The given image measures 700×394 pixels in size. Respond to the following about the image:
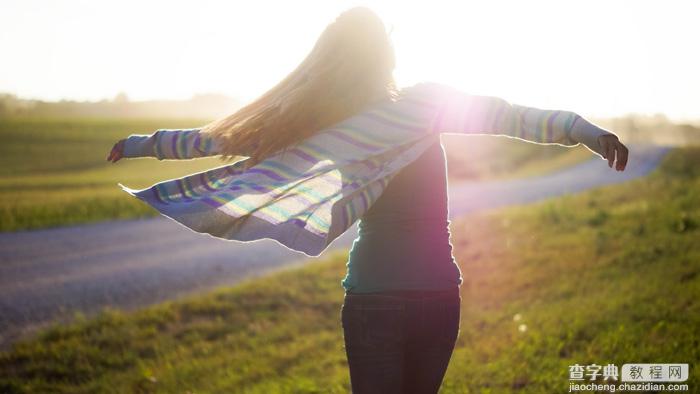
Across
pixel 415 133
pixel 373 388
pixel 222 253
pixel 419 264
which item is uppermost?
pixel 415 133

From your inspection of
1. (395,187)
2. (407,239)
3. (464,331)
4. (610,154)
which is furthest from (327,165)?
(464,331)

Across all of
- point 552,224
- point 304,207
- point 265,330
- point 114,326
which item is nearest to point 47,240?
point 114,326

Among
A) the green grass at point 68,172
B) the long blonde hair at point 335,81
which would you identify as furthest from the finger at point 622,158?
the green grass at point 68,172

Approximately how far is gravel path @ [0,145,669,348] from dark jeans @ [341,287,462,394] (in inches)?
217

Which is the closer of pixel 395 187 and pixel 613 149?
pixel 613 149

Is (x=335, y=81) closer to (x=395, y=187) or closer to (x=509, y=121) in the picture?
(x=395, y=187)

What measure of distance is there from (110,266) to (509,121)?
896 cm

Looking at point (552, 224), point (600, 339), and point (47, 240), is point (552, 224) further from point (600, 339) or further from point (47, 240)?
point (47, 240)

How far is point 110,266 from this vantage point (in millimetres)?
10414

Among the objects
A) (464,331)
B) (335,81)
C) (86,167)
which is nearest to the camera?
(335,81)

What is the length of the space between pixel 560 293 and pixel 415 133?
574 centimetres

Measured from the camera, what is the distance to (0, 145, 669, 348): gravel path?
8242mm

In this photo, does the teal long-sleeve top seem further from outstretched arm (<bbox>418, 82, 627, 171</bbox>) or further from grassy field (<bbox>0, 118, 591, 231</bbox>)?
grassy field (<bbox>0, 118, 591, 231</bbox>)

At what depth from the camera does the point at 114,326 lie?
7301 mm
